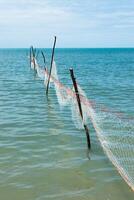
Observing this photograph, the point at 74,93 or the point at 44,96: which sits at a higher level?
the point at 74,93

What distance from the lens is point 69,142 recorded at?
1516 cm

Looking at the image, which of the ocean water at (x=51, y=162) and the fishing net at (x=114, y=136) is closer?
the ocean water at (x=51, y=162)

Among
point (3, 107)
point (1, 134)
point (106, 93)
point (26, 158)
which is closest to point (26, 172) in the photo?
point (26, 158)

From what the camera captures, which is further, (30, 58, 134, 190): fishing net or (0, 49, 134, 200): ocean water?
(30, 58, 134, 190): fishing net

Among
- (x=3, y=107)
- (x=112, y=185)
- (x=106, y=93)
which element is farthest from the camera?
(x=106, y=93)

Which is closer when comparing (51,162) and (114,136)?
(51,162)

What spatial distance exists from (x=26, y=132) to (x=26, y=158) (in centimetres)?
347

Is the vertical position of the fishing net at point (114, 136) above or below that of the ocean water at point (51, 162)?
above

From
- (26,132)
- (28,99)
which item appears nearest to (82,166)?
(26,132)

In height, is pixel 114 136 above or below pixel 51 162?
above

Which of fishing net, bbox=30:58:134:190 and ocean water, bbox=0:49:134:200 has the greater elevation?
fishing net, bbox=30:58:134:190

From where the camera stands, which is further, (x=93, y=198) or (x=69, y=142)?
(x=69, y=142)

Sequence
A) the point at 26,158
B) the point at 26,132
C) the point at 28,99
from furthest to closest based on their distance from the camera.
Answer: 1. the point at 28,99
2. the point at 26,132
3. the point at 26,158

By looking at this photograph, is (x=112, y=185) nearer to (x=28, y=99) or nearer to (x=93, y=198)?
(x=93, y=198)
